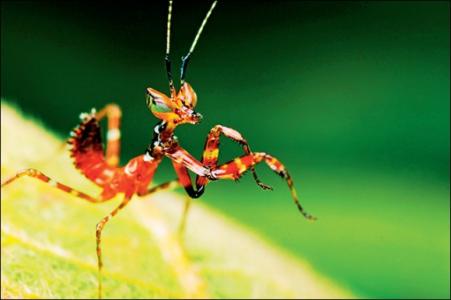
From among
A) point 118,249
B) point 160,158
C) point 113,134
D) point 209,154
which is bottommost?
point 118,249

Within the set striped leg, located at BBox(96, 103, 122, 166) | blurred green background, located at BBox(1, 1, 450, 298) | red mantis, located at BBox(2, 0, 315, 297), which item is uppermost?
red mantis, located at BBox(2, 0, 315, 297)

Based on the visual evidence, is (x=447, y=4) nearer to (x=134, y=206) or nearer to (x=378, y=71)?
(x=378, y=71)

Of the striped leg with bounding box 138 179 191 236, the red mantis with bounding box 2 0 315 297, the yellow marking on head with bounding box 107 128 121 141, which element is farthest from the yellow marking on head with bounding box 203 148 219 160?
the yellow marking on head with bounding box 107 128 121 141

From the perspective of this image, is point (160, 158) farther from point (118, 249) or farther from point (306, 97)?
point (306, 97)

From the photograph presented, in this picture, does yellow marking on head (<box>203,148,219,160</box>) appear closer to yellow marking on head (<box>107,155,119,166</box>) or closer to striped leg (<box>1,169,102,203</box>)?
striped leg (<box>1,169,102,203</box>)

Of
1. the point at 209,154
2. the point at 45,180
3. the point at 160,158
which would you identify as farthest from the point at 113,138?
the point at 209,154

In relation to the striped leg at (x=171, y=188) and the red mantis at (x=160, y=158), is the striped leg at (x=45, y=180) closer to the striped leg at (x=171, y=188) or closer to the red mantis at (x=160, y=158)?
the red mantis at (x=160, y=158)

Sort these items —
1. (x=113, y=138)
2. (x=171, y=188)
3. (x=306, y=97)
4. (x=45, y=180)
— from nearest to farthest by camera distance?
(x=45, y=180)
(x=171, y=188)
(x=113, y=138)
(x=306, y=97)
